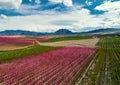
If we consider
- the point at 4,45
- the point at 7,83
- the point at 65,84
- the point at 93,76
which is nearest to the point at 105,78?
the point at 93,76

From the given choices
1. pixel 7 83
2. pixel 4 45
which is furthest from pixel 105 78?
pixel 4 45

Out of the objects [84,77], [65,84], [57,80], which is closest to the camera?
[65,84]

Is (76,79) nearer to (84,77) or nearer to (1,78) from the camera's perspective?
(84,77)

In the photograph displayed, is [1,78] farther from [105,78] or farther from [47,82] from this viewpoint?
[105,78]

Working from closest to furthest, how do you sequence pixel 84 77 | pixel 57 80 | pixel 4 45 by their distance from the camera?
pixel 57 80 → pixel 84 77 → pixel 4 45

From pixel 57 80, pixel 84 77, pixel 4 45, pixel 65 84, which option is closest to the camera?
Result: pixel 65 84

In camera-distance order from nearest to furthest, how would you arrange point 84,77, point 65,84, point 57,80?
1. point 65,84
2. point 57,80
3. point 84,77

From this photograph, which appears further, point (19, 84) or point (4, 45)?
point (4, 45)

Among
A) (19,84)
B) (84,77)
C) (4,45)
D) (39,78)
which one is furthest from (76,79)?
(4,45)

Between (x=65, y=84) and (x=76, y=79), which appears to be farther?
(x=76, y=79)
